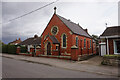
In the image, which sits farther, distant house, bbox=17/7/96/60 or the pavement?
distant house, bbox=17/7/96/60

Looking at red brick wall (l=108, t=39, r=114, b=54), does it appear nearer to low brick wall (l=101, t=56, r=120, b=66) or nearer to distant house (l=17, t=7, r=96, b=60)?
low brick wall (l=101, t=56, r=120, b=66)

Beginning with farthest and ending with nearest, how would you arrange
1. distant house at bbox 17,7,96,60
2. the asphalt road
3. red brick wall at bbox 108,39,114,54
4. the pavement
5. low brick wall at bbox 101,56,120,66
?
distant house at bbox 17,7,96,60, red brick wall at bbox 108,39,114,54, low brick wall at bbox 101,56,120,66, the pavement, the asphalt road

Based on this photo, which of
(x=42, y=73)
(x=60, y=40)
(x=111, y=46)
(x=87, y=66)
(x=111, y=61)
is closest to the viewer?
(x=42, y=73)

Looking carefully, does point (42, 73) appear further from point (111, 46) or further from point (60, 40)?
point (111, 46)

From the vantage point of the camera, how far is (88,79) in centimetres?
554

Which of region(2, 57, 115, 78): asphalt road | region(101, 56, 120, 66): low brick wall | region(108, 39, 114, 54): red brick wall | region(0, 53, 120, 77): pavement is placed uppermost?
region(108, 39, 114, 54): red brick wall

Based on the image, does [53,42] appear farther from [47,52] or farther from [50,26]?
[50,26]

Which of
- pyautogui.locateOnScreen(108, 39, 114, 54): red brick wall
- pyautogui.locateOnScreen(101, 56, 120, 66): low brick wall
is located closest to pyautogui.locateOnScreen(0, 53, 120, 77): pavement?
pyautogui.locateOnScreen(101, 56, 120, 66): low brick wall

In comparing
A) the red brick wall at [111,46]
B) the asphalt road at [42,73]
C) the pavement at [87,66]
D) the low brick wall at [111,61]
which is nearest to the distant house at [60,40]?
the pavement at [87,66]

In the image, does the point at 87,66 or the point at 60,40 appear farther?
the point at 60,40

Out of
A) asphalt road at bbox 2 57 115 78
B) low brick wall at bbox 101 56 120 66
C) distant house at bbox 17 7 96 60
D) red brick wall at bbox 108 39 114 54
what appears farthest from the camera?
distant house at bbox 17 7 96 60

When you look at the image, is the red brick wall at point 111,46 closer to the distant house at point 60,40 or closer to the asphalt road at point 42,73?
the distant house at point 60,40

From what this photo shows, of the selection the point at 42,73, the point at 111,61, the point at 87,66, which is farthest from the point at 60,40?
the point at 42,73

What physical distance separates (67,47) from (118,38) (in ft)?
27.0
